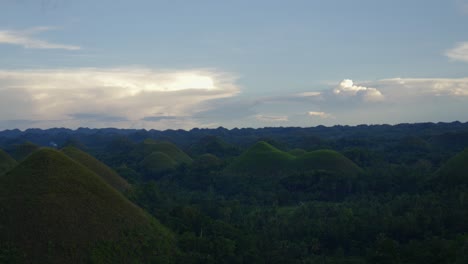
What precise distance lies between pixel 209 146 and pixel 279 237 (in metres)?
73.1

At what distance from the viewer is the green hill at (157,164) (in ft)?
Answer: 251

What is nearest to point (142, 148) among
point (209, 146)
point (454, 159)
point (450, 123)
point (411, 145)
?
point (209, 146)

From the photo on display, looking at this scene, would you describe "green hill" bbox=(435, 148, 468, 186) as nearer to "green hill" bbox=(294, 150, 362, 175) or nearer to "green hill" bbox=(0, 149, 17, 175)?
"green hill" bbox=(294, 150, 362, 175)

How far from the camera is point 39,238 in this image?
26.7 m

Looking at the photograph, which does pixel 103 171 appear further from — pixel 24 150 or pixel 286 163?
pixel 24 150

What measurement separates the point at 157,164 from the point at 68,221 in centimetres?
5140

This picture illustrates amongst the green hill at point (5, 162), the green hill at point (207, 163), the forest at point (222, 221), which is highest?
the green hill at point (5, 162)

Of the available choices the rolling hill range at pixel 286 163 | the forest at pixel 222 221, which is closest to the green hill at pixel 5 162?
the forest at pixel 222 221

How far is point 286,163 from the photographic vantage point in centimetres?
6938

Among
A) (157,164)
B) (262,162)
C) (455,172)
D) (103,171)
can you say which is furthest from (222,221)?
(157,164)

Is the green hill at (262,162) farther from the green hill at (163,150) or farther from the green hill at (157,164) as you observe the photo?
the green hill at (163,150)

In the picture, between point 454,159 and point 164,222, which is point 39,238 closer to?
point 164,222

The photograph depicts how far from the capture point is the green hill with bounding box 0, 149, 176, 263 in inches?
1033

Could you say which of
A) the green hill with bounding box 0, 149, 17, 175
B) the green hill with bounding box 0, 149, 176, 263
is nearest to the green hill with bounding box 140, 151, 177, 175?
the green hill with bounding box 0, 149, 17, 175
